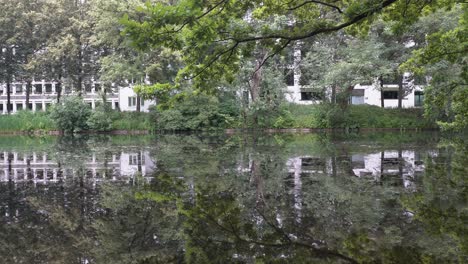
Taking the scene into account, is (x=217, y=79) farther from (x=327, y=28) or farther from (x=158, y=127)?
(x=158, y=127)

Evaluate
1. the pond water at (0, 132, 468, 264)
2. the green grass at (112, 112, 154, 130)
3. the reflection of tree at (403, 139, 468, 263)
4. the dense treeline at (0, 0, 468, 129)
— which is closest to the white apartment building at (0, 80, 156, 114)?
the dense treeline at (0, 0, 468, 129)

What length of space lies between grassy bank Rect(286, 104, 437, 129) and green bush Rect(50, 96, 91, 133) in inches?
842

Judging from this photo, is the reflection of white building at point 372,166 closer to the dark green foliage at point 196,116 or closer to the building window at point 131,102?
the dark green foliage at point 196,116

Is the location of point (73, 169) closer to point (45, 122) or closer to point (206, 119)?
point (206, 119)

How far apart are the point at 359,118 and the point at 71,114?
29470mm

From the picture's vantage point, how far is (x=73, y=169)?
14.3 m

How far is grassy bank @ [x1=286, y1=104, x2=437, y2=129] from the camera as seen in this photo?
43094mm

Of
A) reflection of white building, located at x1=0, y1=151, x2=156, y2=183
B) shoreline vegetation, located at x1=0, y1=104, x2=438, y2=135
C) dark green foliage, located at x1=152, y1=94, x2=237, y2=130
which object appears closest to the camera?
reflection of white building, located at x1=0, y1=151, x2=156, y2=183

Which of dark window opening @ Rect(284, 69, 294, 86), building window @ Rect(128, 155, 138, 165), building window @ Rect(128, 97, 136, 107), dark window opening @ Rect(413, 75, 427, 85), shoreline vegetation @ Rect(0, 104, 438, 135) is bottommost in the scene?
building window @ Rect(128, 155, 138, 165)

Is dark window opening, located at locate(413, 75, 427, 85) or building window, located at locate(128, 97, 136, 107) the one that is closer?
dark window opening, located at locate(413, 75, 427, 85)

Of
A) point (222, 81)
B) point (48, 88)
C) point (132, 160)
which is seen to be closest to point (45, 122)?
point (48, 88)

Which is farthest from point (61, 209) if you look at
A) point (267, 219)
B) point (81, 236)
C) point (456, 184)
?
point (456, 184)

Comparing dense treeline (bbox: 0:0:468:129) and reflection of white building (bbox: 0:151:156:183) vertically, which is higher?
dense treeline (bbox: 0:0:468:129)

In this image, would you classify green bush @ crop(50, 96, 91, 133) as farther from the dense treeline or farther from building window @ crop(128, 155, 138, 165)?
building window @ crop(128, 155, 138, 165)
